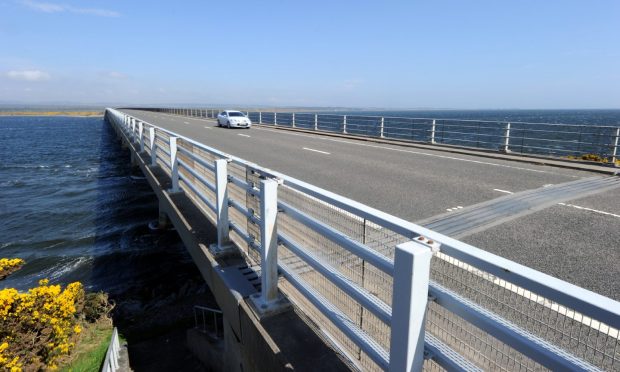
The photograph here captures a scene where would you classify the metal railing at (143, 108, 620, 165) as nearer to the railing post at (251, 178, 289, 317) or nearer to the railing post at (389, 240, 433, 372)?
the railing post at (251, 178, 289, 317)

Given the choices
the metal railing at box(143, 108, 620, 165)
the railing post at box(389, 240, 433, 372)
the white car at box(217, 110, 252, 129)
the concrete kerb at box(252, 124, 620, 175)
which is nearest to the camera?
the railing post at box(389, 240, 433, 372)

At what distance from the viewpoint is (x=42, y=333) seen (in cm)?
815

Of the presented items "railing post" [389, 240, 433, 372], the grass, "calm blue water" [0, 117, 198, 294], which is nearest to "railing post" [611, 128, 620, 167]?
"railing post" [389, 240, 433, 372]

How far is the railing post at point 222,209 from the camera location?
521 cm

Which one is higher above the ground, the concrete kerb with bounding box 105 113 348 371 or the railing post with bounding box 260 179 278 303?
the railing post with bounding box 260 179 278 303

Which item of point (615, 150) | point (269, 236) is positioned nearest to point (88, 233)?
point (269, 236)

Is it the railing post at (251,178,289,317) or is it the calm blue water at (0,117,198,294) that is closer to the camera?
the railing post at (251,178,289,317)

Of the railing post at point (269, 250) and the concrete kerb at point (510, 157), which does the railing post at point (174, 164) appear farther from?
the concrete kerb at point (510, 157)

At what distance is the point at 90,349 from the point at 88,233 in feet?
33.3

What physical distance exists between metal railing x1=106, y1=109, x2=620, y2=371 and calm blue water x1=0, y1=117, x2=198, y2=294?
1005 centimetres

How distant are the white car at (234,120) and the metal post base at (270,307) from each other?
29.6 meters

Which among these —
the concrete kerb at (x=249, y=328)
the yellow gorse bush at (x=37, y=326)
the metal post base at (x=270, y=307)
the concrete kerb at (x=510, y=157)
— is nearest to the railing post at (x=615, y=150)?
the concrete kerb at (x=510, y=157)

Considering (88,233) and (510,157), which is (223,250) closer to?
(510,157)

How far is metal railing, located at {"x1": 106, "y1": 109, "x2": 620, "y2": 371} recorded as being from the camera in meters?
1.78
